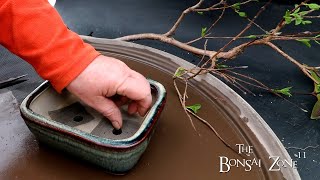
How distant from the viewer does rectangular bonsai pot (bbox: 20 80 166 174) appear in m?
0.64

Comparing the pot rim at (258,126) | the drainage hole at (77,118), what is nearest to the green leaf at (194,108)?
the pot rim at (258,126)

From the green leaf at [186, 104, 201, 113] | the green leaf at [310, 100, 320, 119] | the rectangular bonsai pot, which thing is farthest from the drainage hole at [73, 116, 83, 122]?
the green leaf at [310, 100, 320, 119]

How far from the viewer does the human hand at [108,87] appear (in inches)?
26.5

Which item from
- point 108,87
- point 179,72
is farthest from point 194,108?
point 108,87

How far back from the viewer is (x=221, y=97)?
34.0 inches

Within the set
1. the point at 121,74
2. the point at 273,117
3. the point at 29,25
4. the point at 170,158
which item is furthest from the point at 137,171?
the point at 273,117

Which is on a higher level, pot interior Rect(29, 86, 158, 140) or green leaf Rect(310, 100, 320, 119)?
green leaf Rect(310, 100, 320, 119)

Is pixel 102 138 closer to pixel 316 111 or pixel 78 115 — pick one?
pixel 78 115

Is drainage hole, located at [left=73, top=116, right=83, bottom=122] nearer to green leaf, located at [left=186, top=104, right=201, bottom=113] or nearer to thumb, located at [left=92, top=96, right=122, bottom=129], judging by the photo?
thumb, located at [left=92, top=96, right=122, bottom=129]

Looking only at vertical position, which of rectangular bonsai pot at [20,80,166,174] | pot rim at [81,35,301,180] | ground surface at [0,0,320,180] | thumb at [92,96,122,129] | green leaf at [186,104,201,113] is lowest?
rectangular bonsai pot at [20,80,166,174]

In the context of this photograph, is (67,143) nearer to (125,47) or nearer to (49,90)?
(49,90)

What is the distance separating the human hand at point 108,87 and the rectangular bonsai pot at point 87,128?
0.10 feet

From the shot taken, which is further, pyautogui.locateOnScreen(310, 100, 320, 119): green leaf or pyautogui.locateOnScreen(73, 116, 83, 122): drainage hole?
pyautogui.locateOnScreen(310, 100, 320, 119): green leaf

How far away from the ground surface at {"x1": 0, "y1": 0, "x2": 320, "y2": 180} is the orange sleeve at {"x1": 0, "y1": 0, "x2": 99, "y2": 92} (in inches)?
7.9
